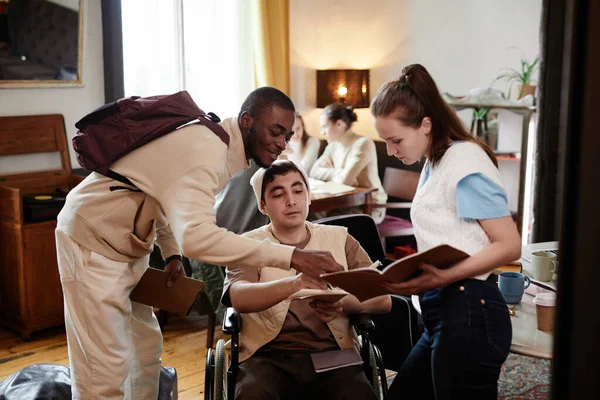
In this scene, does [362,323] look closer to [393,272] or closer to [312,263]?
[312,263]

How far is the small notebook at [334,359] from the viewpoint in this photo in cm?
212

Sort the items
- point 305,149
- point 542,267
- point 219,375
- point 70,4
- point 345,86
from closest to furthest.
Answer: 1. point 219,375
2. point 542,267
3. point 70,4
4. point 305,149
5. point 345,86

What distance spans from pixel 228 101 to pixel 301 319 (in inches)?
143

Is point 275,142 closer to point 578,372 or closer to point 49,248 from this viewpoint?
point 578,372

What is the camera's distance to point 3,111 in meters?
4.10

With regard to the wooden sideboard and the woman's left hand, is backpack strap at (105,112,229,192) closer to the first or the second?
the woman's left hand

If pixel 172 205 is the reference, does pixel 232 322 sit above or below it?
below

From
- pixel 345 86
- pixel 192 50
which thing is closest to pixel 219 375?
pixel 192 50

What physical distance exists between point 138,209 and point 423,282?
950mm

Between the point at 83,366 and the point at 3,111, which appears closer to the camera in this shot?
the point at 83,366

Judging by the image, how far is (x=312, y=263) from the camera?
1827 mm

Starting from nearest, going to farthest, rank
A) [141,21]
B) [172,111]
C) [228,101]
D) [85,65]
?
[172,111], [85,65], [141,21], [228,101]

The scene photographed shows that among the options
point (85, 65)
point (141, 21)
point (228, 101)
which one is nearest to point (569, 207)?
point (85, 65)

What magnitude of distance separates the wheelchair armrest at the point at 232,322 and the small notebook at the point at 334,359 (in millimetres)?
262
